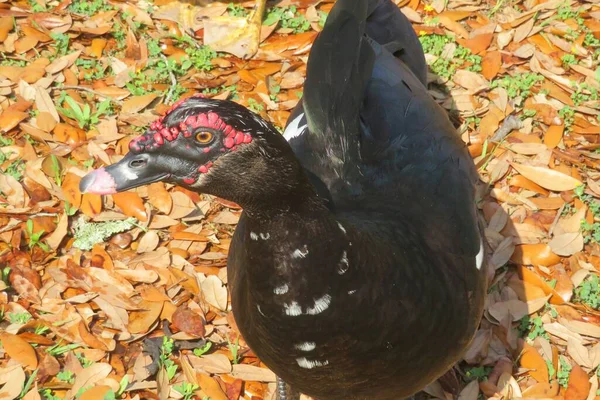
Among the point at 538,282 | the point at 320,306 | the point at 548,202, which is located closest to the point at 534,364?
the point at 538,282

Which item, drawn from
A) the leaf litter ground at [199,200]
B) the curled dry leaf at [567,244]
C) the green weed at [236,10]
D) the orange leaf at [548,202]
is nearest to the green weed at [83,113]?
the leaf litter ground at [199,200]

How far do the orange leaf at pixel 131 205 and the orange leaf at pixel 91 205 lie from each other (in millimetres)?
80

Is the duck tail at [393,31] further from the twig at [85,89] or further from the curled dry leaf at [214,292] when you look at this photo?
the twig at [85,89]

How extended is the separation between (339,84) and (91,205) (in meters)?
1.49

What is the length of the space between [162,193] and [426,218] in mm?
1564

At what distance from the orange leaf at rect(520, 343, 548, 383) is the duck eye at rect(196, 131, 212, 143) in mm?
2012

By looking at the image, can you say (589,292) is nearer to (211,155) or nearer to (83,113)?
(211,155)

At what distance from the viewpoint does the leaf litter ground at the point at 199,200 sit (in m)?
3.34

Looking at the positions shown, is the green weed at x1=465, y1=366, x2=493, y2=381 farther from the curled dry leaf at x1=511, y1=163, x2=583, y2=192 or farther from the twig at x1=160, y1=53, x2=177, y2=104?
the twig at x1=160, y1=53, x2=177, y2=104

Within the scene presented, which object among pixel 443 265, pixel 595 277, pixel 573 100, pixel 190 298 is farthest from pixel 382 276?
pixel 573 100

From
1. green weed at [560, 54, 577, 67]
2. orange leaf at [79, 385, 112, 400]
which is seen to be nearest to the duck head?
orange leaf at [79, 385, 112, 400]

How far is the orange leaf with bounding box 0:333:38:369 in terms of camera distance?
324 centimetres

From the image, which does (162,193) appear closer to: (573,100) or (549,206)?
(549,206)

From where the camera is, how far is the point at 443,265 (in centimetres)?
259
